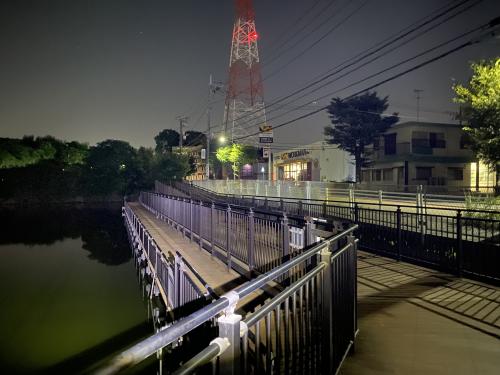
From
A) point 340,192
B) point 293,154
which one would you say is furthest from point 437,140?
point 293,154

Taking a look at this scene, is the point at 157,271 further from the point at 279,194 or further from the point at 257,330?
the point at 279,194

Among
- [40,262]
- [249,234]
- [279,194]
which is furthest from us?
[279,194]

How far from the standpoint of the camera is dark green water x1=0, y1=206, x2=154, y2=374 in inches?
436

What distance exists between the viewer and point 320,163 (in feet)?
185

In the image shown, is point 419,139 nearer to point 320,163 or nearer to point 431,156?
point 431,156

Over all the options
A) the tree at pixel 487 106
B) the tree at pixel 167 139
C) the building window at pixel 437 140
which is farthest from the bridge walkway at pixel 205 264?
the tree at pixel 167 139

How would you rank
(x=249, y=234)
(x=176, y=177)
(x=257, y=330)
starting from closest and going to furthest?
(x=257, y=330), (x=249, y=234), (x=176, y=177)

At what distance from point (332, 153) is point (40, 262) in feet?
135

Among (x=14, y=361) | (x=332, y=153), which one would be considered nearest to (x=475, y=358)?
(x=14, y=361)

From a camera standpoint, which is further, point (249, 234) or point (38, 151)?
point (38, 151)

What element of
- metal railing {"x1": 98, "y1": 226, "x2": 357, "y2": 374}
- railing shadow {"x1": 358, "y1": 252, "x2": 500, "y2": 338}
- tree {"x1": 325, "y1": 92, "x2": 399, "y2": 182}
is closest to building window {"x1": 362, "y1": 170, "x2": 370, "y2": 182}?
tree {"x1": 325, "y1": 92, "x2": 399, "y2": 182}

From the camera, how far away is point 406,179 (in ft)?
137

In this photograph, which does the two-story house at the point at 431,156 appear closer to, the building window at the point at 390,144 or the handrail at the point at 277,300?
the building window at the point at 390,144

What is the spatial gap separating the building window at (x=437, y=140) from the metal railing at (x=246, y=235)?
37378 mm
